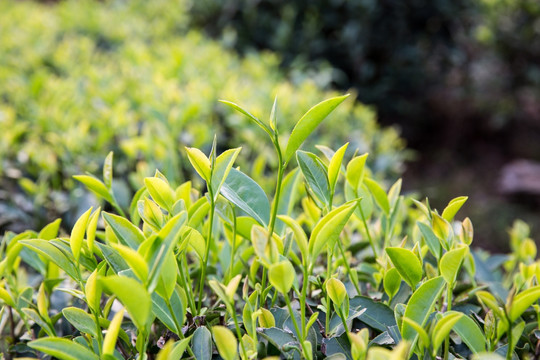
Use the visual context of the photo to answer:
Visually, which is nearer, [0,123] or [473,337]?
[473,337]

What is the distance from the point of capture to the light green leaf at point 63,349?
34.2 inches

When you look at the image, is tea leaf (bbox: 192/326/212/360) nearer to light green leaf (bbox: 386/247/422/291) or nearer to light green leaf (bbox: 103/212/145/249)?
light green leaf (bbox: 103/212/145/249)

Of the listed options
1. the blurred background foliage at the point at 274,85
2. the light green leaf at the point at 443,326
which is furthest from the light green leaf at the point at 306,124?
the blurred background foliage at the point at 274,85

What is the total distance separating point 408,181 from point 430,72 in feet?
4.08

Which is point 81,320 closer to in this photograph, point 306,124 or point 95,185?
point 95,185

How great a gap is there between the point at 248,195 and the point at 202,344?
306 mm

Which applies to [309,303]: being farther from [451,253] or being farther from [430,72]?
[430,72]

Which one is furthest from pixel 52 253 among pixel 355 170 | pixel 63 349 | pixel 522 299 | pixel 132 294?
pixel 522 299

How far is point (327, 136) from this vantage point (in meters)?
2.68

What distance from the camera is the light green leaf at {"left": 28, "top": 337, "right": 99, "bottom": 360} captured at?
87cm

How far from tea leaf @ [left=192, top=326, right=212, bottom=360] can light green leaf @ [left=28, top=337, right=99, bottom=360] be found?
17 cm

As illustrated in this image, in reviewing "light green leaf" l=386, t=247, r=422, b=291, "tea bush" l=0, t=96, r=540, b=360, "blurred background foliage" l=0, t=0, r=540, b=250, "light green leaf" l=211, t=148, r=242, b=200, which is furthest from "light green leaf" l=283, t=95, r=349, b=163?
"blurred background foliage" l=0, t=0, r=540, b=250

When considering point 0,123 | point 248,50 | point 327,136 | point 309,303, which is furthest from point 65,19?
point 309,303

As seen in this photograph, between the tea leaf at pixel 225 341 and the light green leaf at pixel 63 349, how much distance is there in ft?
0.79
